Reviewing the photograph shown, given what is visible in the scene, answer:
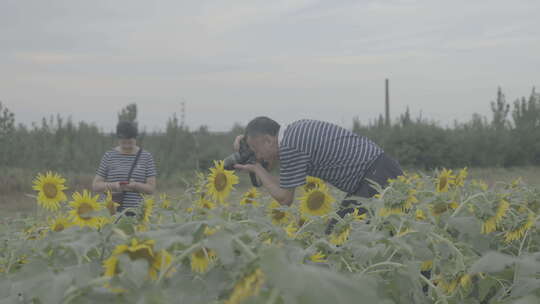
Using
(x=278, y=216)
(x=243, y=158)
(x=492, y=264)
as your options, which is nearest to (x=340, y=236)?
(x=492, y=264)

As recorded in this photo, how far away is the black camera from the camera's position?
3.30 metres

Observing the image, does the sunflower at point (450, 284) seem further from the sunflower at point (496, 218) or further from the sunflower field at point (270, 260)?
the sunflower at point (496, 218)

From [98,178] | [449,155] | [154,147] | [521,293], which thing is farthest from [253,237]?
[449,155]

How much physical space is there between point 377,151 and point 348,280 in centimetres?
286

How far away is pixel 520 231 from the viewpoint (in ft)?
6.01

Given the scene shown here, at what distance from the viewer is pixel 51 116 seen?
675 inches

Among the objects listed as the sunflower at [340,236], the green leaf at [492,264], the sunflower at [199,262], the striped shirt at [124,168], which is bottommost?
the striped shirt at [124,168]

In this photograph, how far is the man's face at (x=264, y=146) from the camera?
3447 mm

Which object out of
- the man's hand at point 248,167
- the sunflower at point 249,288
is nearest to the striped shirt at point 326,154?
the man's hand at point 248,167

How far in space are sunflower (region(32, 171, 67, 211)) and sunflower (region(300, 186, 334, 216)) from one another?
1287 millimetres

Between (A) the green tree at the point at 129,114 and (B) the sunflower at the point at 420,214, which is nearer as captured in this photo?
(B) the sunflower at the point at 420,214

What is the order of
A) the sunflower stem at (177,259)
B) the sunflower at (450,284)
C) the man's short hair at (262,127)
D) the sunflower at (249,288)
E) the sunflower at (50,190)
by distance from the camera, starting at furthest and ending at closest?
the man's short hair at (262,127) → the sunflower at (50,190) → the sunflower at (450,284) → the sunflower stem at (177,259) → the sunflower at (249,288)

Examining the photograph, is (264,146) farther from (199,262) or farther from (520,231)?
(199,262)

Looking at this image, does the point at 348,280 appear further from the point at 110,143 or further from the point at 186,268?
the point at 110,143
